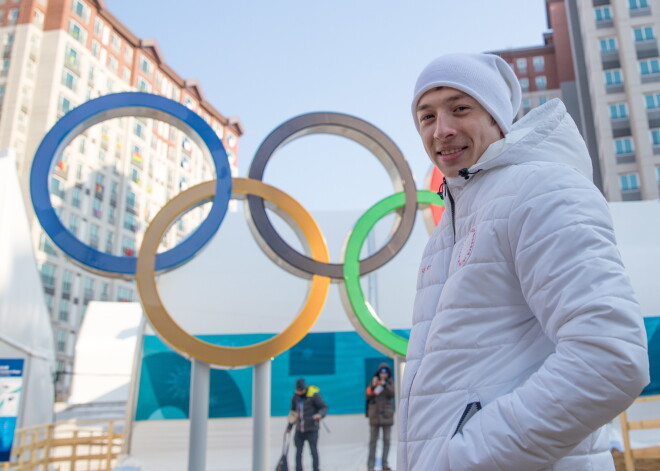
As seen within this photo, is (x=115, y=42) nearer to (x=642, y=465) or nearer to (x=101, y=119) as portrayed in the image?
(x=101, y=119)


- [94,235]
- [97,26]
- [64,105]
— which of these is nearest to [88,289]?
[94,235]

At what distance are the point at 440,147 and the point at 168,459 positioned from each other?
8.56 meters

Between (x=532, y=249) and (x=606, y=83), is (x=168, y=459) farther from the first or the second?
(x=606, y=83)

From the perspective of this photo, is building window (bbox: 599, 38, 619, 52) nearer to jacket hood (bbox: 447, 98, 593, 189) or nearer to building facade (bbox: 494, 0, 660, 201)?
building facade (bbox: 494, 0, 660, 201)

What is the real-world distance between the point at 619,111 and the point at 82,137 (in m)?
30.7

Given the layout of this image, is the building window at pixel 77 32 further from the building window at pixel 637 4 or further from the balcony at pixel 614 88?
the building window at pixel 637 4

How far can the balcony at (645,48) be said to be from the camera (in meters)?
29.2

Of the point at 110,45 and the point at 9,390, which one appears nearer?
the point at 9,390

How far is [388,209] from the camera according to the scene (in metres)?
5.44

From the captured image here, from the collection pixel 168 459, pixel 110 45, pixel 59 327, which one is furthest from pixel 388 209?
pixel 110 45

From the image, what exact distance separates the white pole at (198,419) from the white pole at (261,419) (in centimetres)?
41

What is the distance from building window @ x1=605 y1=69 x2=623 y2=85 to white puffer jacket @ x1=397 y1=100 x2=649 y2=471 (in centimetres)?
3310

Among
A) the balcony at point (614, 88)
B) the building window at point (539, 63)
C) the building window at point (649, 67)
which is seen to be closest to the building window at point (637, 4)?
the building window at point (649, 67)

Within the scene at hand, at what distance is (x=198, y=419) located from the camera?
15.0 ft
